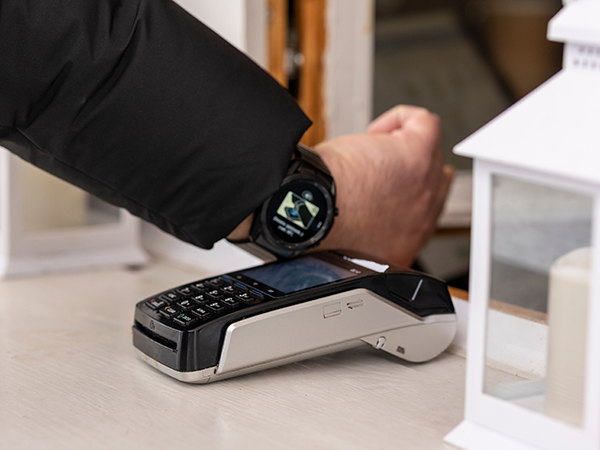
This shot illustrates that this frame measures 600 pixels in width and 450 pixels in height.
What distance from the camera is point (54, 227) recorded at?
2.97 ft

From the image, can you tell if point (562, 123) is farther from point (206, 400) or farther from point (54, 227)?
point (54, 227)

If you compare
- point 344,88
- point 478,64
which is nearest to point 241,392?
point 344,88

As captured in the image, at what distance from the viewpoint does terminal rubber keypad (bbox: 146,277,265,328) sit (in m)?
0.49

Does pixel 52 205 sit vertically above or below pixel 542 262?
below

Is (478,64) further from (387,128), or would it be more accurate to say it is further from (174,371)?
(174,371)

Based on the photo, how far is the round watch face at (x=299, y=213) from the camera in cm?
57

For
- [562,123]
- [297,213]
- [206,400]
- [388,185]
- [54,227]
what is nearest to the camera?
[562,123]

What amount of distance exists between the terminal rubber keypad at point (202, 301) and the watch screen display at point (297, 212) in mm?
65

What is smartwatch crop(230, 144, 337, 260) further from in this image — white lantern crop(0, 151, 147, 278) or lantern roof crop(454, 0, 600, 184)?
white lantern crop(0, 151, 147, 278)

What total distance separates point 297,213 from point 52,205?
18.2 inches

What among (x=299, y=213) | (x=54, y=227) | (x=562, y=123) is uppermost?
(x=562, y=123)

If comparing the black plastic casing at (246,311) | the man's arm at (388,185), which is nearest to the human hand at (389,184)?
the man's arm at (388,185)

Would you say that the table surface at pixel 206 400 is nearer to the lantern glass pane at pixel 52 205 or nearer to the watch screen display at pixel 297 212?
the watch screen display at pixel 297 212

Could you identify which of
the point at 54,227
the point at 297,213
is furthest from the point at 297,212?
the point at 54,227
